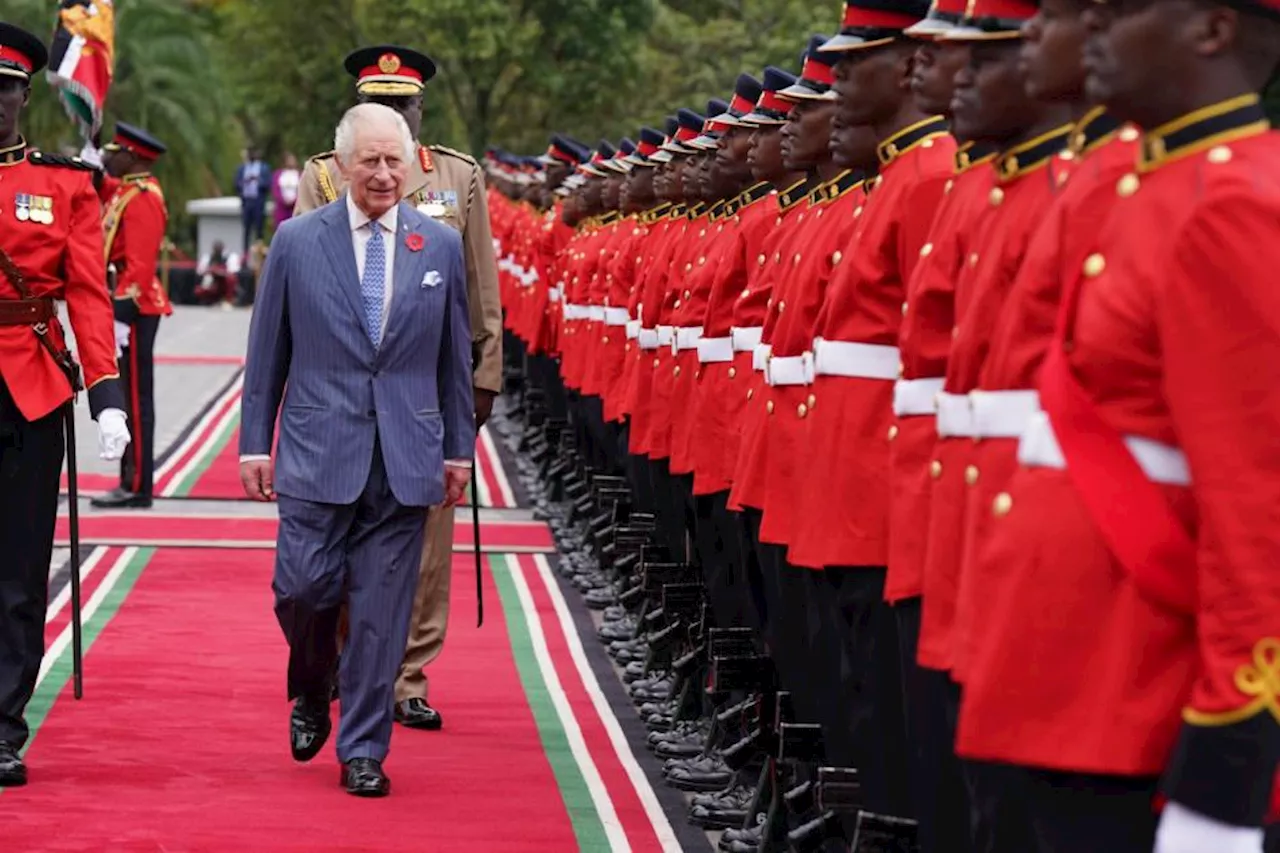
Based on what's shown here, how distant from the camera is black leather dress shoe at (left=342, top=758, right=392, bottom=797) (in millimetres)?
9211

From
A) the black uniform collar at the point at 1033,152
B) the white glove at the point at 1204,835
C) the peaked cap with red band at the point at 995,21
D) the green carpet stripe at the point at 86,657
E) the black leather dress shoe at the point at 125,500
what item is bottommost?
the black leather dress shoe at the point at 125,500

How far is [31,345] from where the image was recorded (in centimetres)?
934

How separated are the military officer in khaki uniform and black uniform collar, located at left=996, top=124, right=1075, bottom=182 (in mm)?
5316

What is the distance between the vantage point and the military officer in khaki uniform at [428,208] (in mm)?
10828

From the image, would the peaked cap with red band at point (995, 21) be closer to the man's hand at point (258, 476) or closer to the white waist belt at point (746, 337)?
the white waist belt at point (746, 337)

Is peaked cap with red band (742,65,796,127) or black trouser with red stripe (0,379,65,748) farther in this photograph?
peaked cap with red band (742,65,796,127)

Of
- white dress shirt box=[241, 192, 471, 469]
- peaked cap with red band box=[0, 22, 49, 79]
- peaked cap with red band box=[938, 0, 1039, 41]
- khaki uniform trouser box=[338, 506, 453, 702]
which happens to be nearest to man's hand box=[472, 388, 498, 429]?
khaki uniform trouser box=[338, 506, 453, 702]

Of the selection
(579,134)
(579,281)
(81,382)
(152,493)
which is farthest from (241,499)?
(579,134)

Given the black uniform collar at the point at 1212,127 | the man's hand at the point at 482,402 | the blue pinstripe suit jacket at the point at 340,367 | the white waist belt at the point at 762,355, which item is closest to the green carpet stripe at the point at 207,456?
the man's hand at the point at 482,402

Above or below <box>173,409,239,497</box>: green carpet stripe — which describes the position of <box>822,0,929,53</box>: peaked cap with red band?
above

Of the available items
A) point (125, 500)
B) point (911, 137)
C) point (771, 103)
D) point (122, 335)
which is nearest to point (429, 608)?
point (771, 103)

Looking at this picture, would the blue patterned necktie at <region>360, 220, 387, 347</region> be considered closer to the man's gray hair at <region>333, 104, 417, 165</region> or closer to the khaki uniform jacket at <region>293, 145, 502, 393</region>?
the man's gray hair at <region>333, 104, 417, 165</region>

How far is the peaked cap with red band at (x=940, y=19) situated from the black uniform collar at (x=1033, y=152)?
0.56m

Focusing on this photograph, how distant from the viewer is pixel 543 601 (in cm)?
1492
